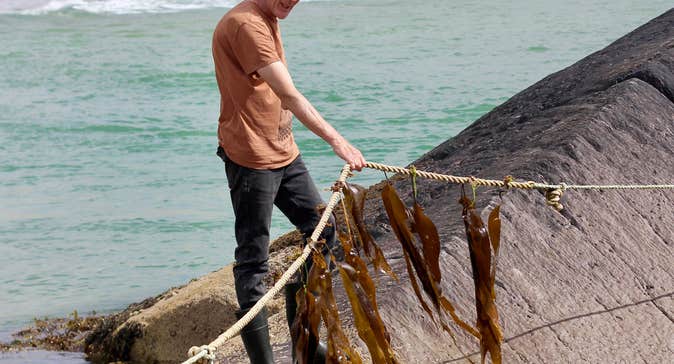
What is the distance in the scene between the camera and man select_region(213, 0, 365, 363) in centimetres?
373

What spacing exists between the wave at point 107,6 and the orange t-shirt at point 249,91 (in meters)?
28.9

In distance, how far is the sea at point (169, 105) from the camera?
10.6 metres

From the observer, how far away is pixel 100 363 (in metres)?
6.46

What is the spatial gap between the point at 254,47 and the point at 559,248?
5.36ft

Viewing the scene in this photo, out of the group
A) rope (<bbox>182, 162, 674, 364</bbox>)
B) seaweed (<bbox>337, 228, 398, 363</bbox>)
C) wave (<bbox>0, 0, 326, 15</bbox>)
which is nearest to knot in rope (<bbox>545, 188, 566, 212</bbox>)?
rope (<bbox>182, 162, 674, 364</bbox>)

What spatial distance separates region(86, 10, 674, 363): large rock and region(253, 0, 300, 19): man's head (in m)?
1.14

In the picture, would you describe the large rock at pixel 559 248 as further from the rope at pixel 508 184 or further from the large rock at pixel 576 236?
the rope at pixel 508 184

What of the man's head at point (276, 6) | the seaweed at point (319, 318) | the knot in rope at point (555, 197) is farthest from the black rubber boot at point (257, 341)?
the knot in rope at point (555, 197)

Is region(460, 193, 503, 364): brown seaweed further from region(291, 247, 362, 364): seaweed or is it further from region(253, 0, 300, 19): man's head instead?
region(253, 0, 300, 19): man's head

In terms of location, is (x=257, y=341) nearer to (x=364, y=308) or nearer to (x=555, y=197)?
(x=364, y=308)

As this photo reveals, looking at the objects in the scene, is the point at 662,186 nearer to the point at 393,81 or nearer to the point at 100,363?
the point at 100,363

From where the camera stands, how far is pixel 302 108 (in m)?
3.62

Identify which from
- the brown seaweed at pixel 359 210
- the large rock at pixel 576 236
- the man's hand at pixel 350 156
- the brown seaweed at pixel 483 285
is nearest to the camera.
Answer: the brown seaweed at pixel 359 210

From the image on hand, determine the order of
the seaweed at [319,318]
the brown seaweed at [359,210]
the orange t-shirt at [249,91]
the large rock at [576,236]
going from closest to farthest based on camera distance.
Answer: the seaweed at [319,318] < the brown seaweed at [359,210] < the orange t-shirt at [249,91] < the large rock at [576,236]
